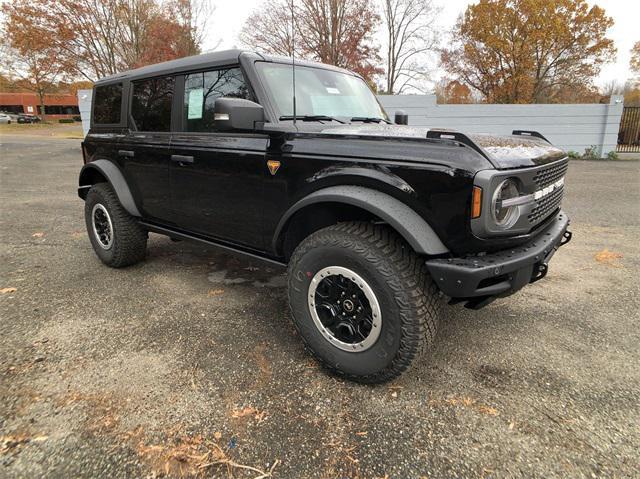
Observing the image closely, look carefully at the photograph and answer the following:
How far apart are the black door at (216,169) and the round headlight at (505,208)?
4.60 feet

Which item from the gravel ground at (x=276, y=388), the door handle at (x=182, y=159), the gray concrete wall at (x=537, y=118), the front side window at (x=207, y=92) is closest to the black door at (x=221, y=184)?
the door handle at (x=182, y=159)

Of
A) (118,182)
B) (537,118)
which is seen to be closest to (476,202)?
(118,182)

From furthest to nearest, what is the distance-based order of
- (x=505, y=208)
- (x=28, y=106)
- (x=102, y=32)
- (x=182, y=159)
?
(x=28, y=106), (x=102, y=32), (x=182, y=159), (x=505, y=208)

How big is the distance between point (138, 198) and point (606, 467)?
3802 mm

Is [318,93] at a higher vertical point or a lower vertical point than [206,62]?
lower

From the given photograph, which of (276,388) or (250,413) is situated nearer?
(250,413)

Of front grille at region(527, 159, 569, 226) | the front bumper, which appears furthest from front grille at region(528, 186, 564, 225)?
the front bumper

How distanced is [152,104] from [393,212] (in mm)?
2639

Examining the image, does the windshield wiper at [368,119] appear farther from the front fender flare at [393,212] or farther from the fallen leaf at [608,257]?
the fallen leaf at [608,257]

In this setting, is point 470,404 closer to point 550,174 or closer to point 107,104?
point 550,174

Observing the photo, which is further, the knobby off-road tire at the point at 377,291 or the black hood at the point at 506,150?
the knobby off-road tire at the point at 377,291

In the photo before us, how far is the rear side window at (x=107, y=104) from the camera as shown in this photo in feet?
12.9

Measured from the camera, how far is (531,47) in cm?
2361

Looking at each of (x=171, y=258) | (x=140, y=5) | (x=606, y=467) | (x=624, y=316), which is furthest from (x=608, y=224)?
(x=140, y=5)
